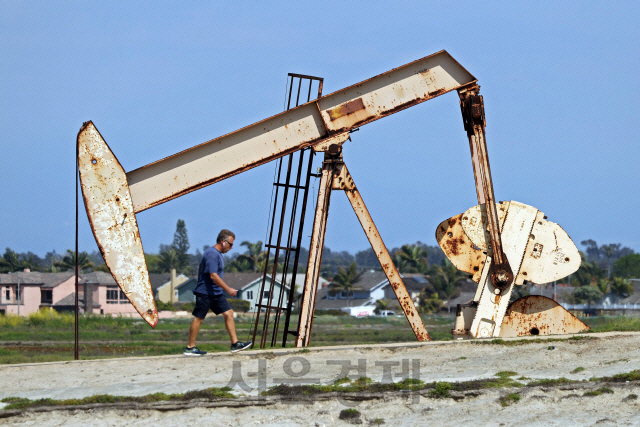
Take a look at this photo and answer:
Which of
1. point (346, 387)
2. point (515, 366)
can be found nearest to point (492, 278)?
point (515, 366)

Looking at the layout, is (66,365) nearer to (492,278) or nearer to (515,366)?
(515,366)

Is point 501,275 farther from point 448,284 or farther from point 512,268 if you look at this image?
point 448,284

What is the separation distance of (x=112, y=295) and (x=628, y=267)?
67.1 m

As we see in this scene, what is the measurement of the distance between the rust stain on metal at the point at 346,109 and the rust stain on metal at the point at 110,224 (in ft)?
9.37

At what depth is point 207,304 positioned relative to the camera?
874 cm

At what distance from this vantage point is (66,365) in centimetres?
812

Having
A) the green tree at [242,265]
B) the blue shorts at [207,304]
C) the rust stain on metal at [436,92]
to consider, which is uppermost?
the green tree at [242,265]

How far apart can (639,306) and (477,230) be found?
222 feet

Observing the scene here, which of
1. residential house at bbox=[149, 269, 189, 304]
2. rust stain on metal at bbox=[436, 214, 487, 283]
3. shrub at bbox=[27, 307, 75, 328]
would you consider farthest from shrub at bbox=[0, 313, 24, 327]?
rust stain on metal at bbox=[436, 214, 487, 283]

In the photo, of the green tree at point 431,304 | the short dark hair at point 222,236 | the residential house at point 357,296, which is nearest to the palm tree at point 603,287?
the green tree at point 431,304

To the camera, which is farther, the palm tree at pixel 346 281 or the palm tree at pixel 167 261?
the palm tree at pixel 167 261

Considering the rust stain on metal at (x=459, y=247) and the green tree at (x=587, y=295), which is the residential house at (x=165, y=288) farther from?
the rust stain on metal at (x=459, y=247)

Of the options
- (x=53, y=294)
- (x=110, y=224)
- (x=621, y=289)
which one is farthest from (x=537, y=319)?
(x=621, y=289)

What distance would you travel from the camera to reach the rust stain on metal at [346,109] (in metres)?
10.1
